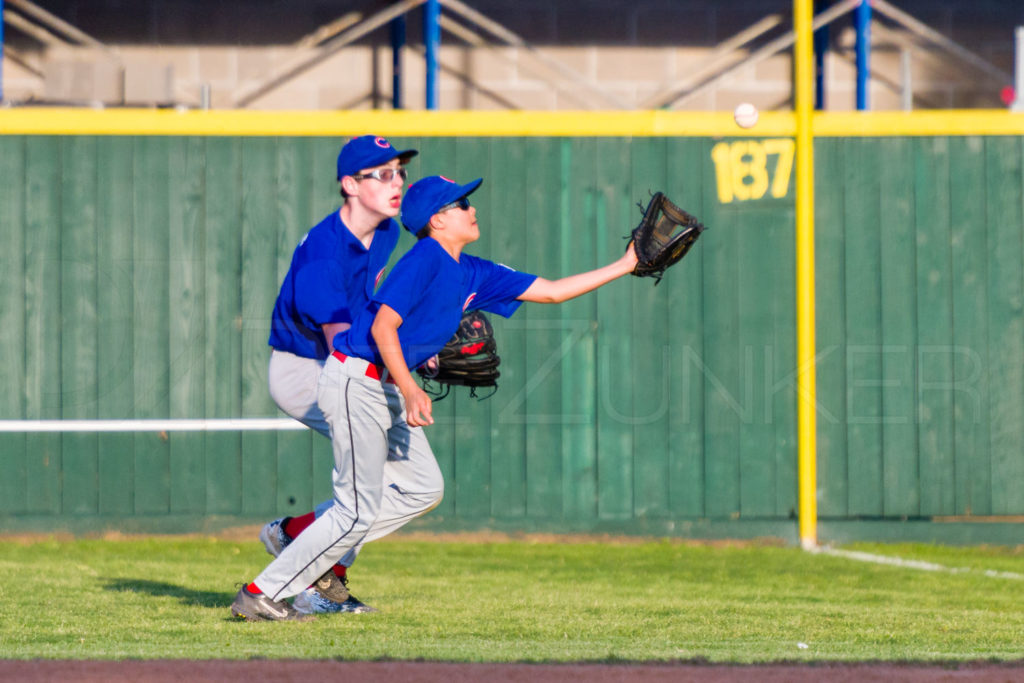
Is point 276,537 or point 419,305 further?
point 276,537

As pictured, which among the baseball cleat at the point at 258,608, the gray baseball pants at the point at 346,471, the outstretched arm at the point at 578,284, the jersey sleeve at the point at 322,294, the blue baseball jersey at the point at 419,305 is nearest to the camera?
the blue baseball jersey at the point at 419,305

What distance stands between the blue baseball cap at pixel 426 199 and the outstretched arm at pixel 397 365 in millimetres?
503

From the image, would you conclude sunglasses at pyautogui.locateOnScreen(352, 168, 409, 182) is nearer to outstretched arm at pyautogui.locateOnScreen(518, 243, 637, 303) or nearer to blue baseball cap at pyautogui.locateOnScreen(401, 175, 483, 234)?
blue baseball cap at pyautogui.locateOnScreen(401, 175, 483, 234)

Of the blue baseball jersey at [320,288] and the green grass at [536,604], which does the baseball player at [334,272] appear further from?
the green grass at [536,604]

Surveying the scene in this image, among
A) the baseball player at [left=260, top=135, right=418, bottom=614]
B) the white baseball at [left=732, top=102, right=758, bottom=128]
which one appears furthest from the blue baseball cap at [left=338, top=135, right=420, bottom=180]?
the white baseball at [left=732, top=102, right=758, bottom=128]

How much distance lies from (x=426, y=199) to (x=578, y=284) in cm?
76

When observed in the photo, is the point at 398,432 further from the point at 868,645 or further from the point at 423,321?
the point at 868,645

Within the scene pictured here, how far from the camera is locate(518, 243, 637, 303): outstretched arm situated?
546cm

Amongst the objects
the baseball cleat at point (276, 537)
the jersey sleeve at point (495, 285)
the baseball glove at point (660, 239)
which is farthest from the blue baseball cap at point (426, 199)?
the baseball cleat at point (276, 537)

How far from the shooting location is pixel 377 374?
526cm

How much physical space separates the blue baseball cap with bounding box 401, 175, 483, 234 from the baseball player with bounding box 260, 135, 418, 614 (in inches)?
16.9

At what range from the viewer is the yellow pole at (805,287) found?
898 cm

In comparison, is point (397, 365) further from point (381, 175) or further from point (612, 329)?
point (612, 329)

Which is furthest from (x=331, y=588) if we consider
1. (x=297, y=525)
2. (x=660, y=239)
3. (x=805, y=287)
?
(x=805, y=287)
